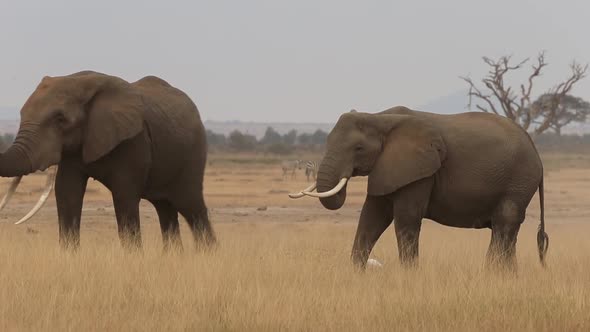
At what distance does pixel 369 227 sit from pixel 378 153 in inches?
30.2

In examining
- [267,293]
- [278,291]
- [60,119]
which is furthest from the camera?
[60,119]

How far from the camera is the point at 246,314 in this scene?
7.83 metres

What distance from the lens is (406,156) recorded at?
10297mm

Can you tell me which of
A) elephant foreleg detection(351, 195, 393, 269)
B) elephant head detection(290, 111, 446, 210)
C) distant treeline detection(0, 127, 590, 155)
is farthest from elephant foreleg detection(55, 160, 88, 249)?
distant treeline detection(0, 127, 590, 155)

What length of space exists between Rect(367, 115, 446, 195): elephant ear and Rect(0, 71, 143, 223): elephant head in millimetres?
2563

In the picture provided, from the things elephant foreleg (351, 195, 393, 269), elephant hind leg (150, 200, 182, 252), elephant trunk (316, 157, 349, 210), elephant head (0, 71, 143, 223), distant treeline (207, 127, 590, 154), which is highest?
elephant head (0, 71, 143, 223)

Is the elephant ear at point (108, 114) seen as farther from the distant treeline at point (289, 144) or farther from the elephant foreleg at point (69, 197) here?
the distant treeline at point (289, 144)

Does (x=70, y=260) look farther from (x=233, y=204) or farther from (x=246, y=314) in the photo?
(x=233, y=204)

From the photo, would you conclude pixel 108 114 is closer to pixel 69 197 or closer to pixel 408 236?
pixel 69 197

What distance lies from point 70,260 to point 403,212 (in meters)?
3.13

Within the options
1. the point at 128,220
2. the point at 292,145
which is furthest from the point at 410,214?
the point at 292,145

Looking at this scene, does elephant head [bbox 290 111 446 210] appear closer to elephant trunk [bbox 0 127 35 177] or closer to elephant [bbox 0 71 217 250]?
elephant [bbox 0 71 217 250]

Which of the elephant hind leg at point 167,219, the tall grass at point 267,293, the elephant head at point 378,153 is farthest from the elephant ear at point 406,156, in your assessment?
the elephant hind leg at point 167,219

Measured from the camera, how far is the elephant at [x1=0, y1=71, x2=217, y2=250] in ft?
34.2
